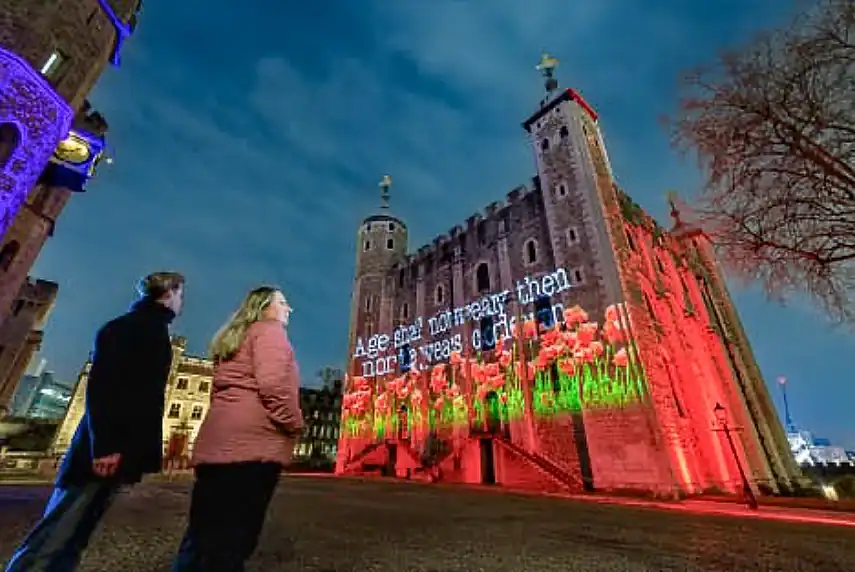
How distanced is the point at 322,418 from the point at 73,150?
4329 cm

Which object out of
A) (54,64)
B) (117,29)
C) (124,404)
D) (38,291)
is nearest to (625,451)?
(124,404)

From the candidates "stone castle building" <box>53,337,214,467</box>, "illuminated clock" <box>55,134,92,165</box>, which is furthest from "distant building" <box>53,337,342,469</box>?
"illuminated clock" <box>55,134,92,165</box>

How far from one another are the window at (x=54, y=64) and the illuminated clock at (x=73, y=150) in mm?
3866

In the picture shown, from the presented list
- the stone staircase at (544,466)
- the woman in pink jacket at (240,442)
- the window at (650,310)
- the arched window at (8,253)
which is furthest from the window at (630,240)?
the arched window at (8,253)

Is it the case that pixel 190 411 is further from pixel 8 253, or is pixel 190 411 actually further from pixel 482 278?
pixel 482 278

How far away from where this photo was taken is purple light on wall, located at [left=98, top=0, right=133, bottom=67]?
48.2 ft

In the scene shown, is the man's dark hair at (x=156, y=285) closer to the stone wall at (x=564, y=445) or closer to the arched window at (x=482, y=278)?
the stone wall at (x=564, y=445)

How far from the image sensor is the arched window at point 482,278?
23.2m

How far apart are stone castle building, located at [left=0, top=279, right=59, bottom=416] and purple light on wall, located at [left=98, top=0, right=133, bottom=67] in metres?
13.1

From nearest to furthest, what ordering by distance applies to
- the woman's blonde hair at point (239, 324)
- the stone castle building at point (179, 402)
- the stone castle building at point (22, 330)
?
1. the woman's blonde hair at point (239, 324)
2. the stone castle building at point (22, 330)
3. the stone castle building at point (179, 402)

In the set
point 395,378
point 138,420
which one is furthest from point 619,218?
point 138,420

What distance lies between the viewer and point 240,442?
186 centimetres

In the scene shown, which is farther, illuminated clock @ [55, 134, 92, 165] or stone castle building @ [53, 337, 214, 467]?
stone castle building @ [53, 337, 214, 467]

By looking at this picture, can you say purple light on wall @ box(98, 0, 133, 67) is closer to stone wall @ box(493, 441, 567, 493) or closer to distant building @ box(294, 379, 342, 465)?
stone wall @ box(493, 441, 567, 493)
